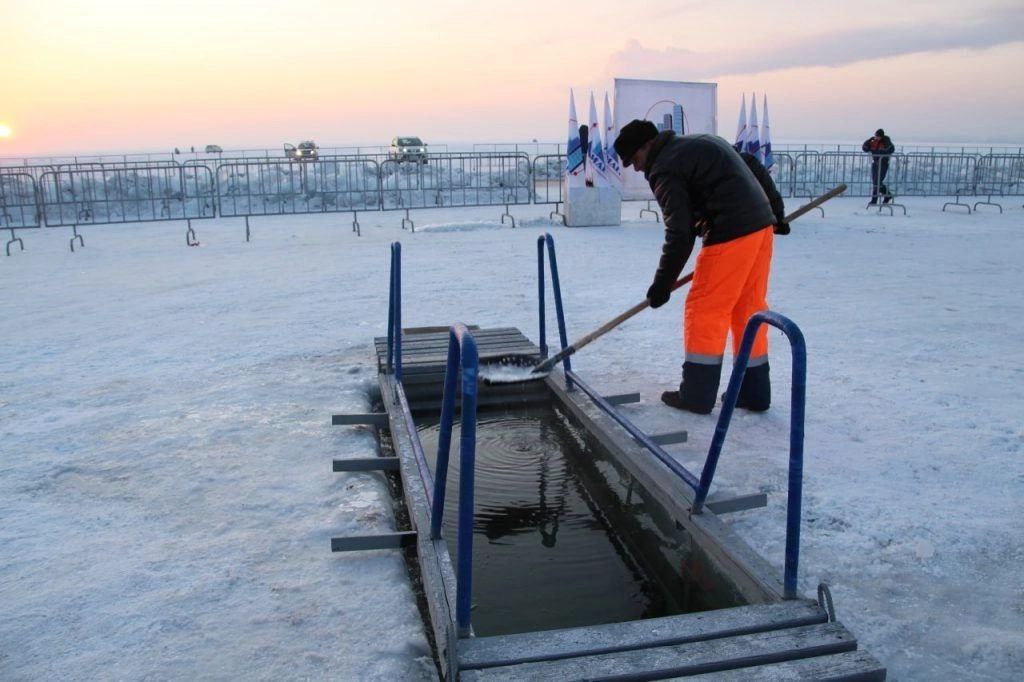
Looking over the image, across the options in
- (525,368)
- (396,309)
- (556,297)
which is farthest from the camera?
(525,368)

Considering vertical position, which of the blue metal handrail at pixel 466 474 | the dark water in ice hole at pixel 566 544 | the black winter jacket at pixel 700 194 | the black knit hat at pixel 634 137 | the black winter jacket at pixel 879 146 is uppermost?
the black winter jacket at pixel 879 146

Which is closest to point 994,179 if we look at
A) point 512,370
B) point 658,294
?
A: point 512,370

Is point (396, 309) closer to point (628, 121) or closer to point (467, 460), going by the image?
point (467, 460)

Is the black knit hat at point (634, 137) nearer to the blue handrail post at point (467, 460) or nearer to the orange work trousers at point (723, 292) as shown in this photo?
the orange work trousers at point (723, 292)

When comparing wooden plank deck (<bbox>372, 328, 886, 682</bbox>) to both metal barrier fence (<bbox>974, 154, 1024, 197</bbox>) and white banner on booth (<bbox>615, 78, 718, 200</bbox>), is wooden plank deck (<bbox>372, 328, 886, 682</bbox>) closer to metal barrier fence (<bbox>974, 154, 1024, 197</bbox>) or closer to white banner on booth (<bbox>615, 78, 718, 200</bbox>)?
white banner on booth (<bbox>615, 78, 718, 200</bbox>)

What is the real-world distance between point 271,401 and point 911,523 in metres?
3.57

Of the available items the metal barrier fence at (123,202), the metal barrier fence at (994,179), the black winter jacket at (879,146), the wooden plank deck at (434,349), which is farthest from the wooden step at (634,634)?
the metal barrier fence at (994,179)

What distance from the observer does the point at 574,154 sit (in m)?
14.0

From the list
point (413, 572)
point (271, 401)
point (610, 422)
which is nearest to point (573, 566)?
point (413, 572)

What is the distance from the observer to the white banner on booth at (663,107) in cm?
1390

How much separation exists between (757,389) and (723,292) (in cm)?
68

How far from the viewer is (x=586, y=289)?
329 inches

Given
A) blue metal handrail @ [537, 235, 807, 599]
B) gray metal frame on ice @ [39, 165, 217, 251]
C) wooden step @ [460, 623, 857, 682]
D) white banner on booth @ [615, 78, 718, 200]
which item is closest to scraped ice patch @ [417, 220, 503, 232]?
white banner on booth @ [615, 78, 718, 200]

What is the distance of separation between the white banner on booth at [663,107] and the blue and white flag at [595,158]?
47cm
